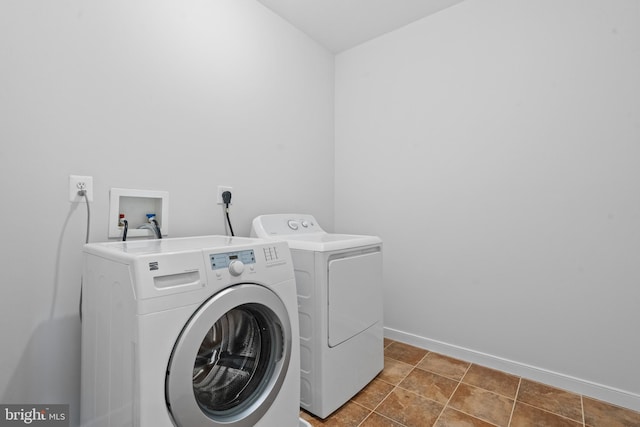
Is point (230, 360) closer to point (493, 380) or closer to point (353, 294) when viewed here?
point (353, 294)

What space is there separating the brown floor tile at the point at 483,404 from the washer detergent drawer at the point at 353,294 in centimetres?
54

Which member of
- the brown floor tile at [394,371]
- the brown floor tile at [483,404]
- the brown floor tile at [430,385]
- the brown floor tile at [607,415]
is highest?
the brown floor tile at [394,371]

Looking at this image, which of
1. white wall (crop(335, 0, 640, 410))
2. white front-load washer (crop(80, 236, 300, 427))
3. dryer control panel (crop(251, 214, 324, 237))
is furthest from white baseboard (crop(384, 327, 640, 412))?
white front-load washer (crop(80, 236, 300, 427))

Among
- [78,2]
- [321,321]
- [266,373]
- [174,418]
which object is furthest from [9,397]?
[78,2]

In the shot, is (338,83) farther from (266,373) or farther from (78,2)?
(266,373)

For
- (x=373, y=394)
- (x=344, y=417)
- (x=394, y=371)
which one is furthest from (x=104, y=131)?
(x=394, y=371)

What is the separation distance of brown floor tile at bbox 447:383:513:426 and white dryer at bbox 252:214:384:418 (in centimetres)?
44

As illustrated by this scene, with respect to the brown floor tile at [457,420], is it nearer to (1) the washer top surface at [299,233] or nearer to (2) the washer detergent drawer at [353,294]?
(2) the washer detergent drawer at [353,294]

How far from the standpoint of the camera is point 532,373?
1704 millimetres

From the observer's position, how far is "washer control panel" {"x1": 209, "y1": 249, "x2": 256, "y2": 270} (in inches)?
37.4

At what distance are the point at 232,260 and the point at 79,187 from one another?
77cm

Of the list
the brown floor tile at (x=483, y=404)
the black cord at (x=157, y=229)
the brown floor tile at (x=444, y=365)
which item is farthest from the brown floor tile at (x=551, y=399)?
the black cord at (x=157, y=229)

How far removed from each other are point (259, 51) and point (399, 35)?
1058 mm

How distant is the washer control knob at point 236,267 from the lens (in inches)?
38.3
